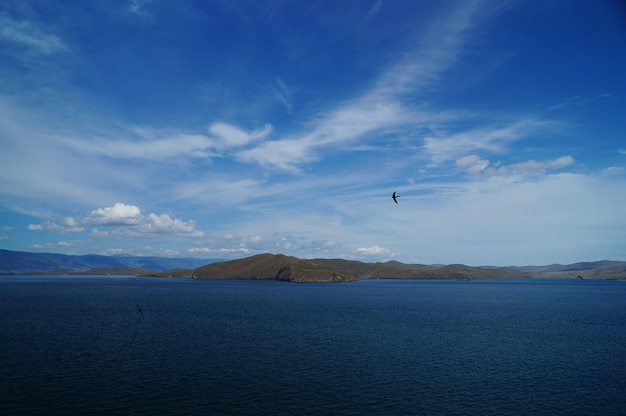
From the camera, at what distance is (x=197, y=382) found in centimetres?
5538

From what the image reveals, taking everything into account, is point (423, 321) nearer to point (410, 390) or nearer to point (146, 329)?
point (410, 390)

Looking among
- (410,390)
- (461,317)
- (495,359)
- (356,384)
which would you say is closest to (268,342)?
(356,384)

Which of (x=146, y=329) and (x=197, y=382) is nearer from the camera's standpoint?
(x=197, y=382)

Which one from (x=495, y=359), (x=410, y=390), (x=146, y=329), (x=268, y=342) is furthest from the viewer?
(x=146, y=329)

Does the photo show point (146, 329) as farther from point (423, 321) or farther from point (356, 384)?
point (423, 321)

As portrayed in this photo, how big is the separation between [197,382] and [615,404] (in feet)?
177

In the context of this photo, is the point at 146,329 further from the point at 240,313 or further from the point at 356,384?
the point at 356,384

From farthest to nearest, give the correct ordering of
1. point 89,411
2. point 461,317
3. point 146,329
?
1. point 461,317
2. point 146,329
3. point 89,411

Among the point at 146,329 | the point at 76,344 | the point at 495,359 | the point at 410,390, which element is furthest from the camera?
the point at 146,329

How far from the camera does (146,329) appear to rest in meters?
98.5

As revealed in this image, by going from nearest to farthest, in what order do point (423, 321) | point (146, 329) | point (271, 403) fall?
1. point (271, 403)
2. point (146, 329)
3. point (423, 321)

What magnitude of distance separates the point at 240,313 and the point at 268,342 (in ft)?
179

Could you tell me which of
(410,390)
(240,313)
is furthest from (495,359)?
(240,313)

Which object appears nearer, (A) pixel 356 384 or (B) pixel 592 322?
(A) pixel 356 384
